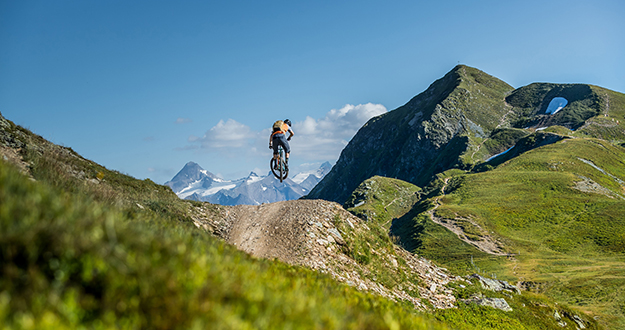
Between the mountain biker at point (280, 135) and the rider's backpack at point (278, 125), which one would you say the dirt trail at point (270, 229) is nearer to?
the mountain biker at point (280, 135)

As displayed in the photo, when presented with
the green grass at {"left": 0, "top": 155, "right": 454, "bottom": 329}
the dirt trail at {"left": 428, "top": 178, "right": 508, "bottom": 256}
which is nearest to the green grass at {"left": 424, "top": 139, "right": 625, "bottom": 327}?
the dirt trail at {"left": 428, "top": 178, "right": 508, "bottom": 256}

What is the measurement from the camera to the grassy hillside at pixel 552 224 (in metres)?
47.7

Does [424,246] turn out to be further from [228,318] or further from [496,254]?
[228,318]

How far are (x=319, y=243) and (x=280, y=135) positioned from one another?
31.6ft

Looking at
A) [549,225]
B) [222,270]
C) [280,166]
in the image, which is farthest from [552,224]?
[222,270]

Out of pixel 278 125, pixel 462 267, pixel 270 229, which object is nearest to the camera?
pixel 270 229

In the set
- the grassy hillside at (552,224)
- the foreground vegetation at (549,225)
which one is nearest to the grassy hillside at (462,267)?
the foreground vegetation at (549,225)

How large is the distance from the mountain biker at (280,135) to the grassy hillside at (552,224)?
20178mm

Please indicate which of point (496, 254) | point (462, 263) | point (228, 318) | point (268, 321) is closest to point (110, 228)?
point (228, 318)

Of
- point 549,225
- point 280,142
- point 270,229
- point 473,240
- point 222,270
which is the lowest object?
point 473,240

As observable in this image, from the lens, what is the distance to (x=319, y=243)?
1692cm

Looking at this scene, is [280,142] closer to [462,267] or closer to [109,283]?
[109,283]

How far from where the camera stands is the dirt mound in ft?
51.2

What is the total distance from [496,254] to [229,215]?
7829 centimetres
